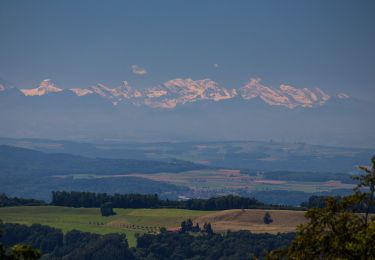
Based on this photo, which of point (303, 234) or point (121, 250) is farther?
point (121, 250)

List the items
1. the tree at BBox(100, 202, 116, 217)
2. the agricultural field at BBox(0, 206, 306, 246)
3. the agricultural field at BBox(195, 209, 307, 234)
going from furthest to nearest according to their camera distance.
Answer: the tree at BBox(100, 202, 116, 217) < the agricultural field at BBox(0, 206, 306, 246) < the agricultural field at BBox(195, 209, 307, 234)

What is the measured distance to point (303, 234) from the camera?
2875cm

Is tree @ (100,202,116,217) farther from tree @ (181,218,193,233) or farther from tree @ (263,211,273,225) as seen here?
tree @ (263,211,273,225)

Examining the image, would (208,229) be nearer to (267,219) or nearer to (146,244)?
(267,219)

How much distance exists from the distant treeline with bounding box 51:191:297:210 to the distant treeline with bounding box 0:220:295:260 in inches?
1372

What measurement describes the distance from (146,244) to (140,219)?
904 inches

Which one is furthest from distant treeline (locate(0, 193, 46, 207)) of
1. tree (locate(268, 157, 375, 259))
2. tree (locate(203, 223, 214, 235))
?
tree (locate(268, 157, 375, 259))

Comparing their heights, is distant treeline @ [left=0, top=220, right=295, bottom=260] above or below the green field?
below

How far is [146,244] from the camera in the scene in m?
130

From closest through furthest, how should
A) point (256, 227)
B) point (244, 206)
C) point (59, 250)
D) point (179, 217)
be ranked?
point (59, 250)
point (256, 227)
point (179, 217)
point (244, 206)

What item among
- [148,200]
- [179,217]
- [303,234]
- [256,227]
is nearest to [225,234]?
[256,227]

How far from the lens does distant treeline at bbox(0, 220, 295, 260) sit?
122m

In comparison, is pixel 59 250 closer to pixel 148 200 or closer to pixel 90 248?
pixel 90 248

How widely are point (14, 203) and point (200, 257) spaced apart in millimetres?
65935
